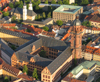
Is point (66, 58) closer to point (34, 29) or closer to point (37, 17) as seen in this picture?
point (34, 29)

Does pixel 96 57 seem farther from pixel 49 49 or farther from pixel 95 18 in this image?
pixel 95 18

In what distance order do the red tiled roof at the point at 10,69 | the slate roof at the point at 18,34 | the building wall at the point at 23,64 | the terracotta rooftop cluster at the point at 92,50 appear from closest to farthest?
the red tiled roof at the point at 10,69 → the building wall at the point at 23,64 → the terracotta rooftop cluster at the point at 92,50 → the slate roof at the point at 18,34

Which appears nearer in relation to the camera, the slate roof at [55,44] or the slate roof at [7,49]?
the slate roof at [7,49]

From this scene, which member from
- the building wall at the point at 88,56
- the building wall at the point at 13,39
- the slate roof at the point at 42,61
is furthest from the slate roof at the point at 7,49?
the building wall at the point at 88,56

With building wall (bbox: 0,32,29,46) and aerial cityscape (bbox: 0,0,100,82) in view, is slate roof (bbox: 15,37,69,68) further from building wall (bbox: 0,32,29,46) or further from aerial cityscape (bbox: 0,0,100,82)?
building wall (bbox: 0,32,29,46)

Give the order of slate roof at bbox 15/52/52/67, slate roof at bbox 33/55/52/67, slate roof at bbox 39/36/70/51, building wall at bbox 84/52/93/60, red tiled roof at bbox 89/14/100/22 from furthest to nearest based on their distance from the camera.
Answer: red tiled roof at bbox 89/14/100/22
building wall at bbox 84/52/93/60
slate roof at bbox 39/36/70/51
slate roof at bbox 15/52/52/67
slate roof at bbox 33/55/52/67

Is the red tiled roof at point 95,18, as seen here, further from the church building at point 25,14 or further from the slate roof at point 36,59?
the slate roof at point 36,59

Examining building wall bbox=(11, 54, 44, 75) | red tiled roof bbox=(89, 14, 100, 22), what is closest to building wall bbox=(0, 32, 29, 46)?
building wall bbox=(11, 54, 44, 75)
